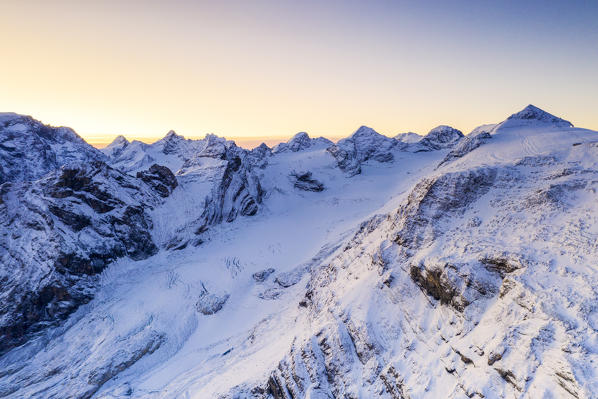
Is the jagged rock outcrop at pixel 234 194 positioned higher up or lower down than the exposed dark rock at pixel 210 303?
higher up

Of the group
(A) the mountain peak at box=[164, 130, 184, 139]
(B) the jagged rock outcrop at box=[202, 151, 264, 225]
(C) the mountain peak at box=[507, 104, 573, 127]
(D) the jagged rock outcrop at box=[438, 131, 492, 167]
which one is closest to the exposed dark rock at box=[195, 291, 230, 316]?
A: (B) the jagged rock outcrop at box=[202, 151, 264, 225]

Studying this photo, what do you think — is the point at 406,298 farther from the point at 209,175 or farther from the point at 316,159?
the point at 316,159

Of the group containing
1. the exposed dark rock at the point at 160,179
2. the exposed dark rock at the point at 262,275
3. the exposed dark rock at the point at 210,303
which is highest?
the exposed dark rock at the point at 160,179

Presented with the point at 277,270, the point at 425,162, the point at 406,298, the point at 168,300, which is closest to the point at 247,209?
the point at 277,270

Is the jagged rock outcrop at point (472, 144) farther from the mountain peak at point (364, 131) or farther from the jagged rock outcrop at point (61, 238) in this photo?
the mountain peak at point (364, 131)

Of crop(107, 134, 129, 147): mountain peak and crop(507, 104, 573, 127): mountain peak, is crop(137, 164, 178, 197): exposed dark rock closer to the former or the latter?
crop(507, 104, 573, 127): mountain peak

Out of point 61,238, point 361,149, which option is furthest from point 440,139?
point 61,238

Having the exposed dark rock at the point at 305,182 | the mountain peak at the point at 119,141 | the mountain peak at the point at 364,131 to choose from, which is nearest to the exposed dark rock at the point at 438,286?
the exposed dark rock at the point at 305,182
